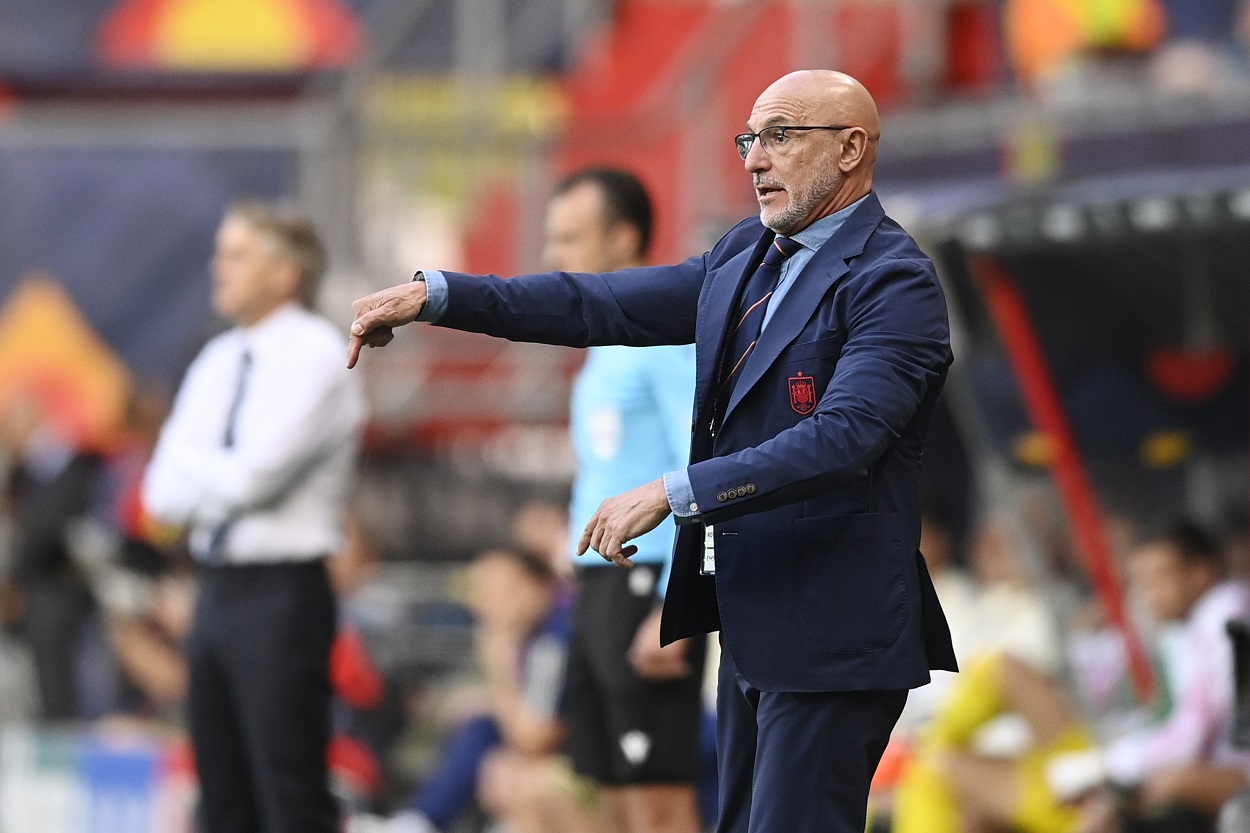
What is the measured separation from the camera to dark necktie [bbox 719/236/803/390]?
4.51 m

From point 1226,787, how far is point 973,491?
4.99 m

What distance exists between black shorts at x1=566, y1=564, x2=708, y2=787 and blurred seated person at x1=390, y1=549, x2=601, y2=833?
241 cm

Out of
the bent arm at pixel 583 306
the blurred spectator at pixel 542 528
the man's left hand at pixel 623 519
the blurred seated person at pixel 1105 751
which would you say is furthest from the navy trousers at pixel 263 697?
the blurred spectator at pixel 542 528

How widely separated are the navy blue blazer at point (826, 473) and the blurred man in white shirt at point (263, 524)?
205 cm

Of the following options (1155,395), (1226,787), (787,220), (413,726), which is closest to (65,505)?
(413,726)

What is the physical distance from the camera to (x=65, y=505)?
1148 cm

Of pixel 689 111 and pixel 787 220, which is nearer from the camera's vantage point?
pixel 787 220

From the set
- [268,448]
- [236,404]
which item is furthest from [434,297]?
[236,404]

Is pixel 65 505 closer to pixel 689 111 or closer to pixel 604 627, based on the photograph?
pixel 689 111

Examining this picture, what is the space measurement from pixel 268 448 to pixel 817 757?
101 inches

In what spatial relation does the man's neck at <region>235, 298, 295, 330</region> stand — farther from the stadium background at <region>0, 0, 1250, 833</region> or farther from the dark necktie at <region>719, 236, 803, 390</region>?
the dark necktie at <region>719, 236, 803, 390</region>

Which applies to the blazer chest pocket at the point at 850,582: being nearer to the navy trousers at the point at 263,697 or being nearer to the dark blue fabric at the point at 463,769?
the navy trousers at the point at 263,697

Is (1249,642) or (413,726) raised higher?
(1249,642)

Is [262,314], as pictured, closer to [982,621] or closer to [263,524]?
[263,524]
